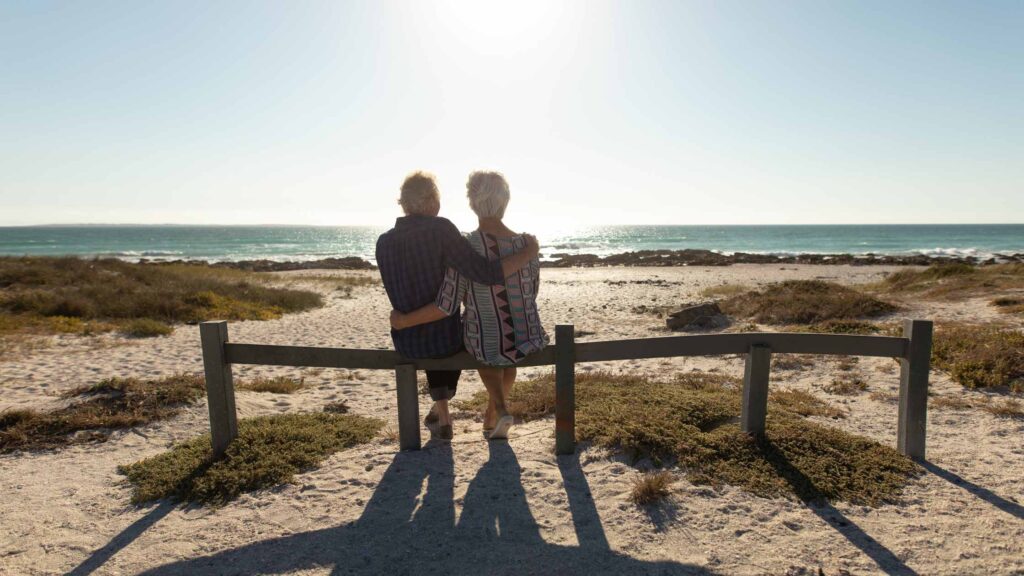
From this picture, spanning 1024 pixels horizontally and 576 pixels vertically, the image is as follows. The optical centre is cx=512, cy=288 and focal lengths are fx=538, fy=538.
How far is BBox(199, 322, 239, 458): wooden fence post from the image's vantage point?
441 cm

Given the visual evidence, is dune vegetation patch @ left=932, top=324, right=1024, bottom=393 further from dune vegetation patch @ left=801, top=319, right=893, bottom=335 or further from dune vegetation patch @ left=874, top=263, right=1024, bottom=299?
dune vegetation patch @ left=874, top=263, right=1024, bottom=299

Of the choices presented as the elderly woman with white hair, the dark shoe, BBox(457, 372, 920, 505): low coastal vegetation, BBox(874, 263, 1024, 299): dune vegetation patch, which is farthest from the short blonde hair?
BBox(874, 263, 1024, 299): dune vegetation patch

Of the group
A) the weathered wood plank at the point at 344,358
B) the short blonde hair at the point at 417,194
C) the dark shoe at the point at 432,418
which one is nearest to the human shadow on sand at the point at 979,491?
the weathered wood plank at the point at 344,358

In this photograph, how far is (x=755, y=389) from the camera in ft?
14.7

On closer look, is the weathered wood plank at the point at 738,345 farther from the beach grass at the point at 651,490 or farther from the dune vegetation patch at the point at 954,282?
the dune vegetation patch at the point at 954,282

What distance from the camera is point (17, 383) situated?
7.63 m

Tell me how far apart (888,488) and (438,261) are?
145 inches

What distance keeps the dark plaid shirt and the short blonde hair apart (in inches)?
3.2

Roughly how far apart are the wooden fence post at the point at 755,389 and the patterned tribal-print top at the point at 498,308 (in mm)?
1777

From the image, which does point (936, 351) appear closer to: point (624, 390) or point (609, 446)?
point (624, 390)

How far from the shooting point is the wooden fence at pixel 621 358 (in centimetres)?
427

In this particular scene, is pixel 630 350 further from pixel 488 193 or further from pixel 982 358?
pixel 982 358

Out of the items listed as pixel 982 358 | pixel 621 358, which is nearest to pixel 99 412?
pixel 621 358

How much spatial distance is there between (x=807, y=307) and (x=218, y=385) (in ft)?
40.0
